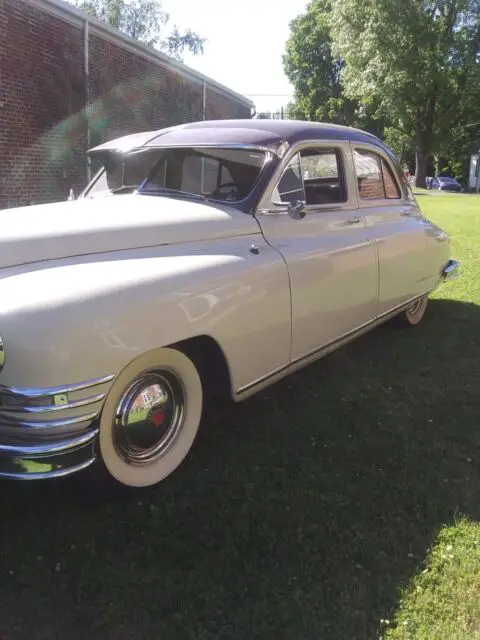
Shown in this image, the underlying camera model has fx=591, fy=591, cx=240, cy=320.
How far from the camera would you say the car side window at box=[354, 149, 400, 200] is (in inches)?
166

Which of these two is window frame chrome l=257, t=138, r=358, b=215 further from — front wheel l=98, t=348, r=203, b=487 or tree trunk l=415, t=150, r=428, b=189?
tree trunk l=415, t=150, r=428, b=189

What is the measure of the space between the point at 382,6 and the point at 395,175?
30.5 m

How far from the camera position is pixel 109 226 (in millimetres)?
2809

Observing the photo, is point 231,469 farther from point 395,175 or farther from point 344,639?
point 395,175

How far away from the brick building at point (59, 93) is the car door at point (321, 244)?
7.77m

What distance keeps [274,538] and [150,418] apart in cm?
72

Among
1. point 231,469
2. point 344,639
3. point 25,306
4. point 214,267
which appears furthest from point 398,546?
point 25,306

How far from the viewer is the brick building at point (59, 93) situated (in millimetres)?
9977

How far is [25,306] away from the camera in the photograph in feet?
6.96

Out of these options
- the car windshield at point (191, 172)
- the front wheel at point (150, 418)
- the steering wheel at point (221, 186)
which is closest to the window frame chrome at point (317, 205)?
the car windshield at point (191, 172)

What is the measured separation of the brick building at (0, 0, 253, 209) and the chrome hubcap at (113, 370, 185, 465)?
858 centimetres

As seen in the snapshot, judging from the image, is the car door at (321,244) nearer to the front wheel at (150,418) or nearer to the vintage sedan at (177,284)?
the vintage sedan at (177,284)

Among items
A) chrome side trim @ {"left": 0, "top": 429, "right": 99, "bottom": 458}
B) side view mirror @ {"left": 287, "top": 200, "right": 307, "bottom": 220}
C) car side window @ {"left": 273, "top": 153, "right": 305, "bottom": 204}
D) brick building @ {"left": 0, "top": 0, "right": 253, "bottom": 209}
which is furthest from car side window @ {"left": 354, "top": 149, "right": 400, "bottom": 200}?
brick building @ {"left": 0, "top": 0, "right": 253, "bottom": 209}

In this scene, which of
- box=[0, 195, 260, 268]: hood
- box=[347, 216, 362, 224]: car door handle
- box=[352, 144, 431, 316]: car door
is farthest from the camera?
box=[352, 144, 431, 316]: car door
